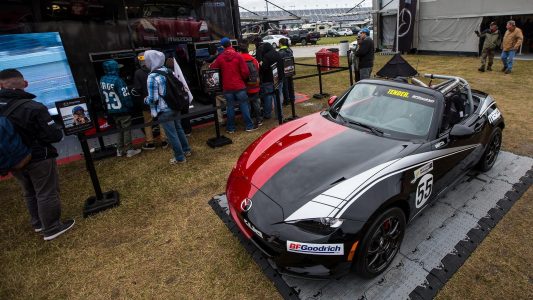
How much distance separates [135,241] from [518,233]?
14.0 feet

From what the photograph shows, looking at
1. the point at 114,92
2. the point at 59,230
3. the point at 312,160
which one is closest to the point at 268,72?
the point at 114,92

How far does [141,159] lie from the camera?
597cm

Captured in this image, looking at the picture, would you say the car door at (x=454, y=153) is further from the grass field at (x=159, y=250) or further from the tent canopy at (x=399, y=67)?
the tent canopy at (x=399, y=67)

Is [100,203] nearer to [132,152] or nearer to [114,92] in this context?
[132,152]

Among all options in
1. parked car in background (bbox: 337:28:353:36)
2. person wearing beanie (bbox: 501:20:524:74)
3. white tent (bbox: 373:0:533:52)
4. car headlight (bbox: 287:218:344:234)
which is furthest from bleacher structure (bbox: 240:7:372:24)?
car headlight (bbox: 287:218:344:234)

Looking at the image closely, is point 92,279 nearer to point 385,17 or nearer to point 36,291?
point 36,291

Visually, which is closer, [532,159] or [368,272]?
[368,272]

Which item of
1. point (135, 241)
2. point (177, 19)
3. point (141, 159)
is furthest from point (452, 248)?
point (177, 19)

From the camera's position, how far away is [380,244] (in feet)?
9.14

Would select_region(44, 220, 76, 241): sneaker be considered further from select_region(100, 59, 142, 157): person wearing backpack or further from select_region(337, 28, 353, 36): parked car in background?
select_region(337, 28, 353, 36): parked car in background

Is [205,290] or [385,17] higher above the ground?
[385,17]

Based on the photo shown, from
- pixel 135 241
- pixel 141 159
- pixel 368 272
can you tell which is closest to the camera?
pixel 368 272

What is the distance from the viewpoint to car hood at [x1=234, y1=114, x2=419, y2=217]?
2748mm

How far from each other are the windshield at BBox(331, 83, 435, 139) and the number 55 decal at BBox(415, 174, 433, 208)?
1.41 ft
